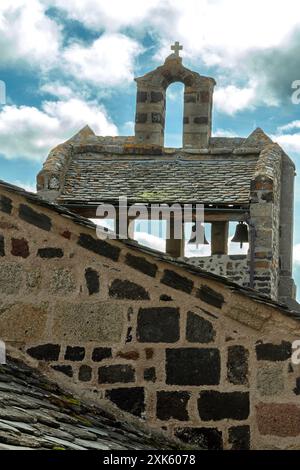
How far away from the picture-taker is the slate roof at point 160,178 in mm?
17578

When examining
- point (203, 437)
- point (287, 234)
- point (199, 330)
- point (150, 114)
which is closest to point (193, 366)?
point (199, 330)

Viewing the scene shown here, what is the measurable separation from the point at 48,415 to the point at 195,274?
4.31 feet

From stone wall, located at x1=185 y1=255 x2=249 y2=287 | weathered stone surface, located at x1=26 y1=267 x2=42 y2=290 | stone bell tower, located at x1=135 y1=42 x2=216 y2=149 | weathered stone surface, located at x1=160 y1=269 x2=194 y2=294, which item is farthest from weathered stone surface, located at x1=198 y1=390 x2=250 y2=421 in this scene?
stone bell tower, located at x1=135 y1=42 x2=216 y2=149

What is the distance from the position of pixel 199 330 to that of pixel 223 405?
480 millimetres

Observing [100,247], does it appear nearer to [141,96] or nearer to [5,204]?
[5,204]

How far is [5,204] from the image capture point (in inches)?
245

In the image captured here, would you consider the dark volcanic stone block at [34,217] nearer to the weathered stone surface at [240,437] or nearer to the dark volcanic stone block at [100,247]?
the dark volcanic stone block at [100,247]

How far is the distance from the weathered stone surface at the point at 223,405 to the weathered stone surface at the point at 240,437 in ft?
0.24

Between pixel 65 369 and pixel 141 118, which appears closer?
pixel 65 369

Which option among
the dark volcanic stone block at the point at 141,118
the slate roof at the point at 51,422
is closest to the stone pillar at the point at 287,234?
the dark volcanic stone block at the point at 141,118

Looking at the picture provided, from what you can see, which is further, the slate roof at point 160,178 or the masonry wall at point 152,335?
the slate roof at point 160,178

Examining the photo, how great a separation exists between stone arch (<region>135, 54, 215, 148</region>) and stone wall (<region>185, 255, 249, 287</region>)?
3.17 meters

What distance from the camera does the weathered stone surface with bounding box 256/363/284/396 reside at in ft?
19.2

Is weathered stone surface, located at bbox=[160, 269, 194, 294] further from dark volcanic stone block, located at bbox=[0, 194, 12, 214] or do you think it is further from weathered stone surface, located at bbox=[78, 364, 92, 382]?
dark volcanic stone block, located at bbox=[0, 194, 12, 214]
